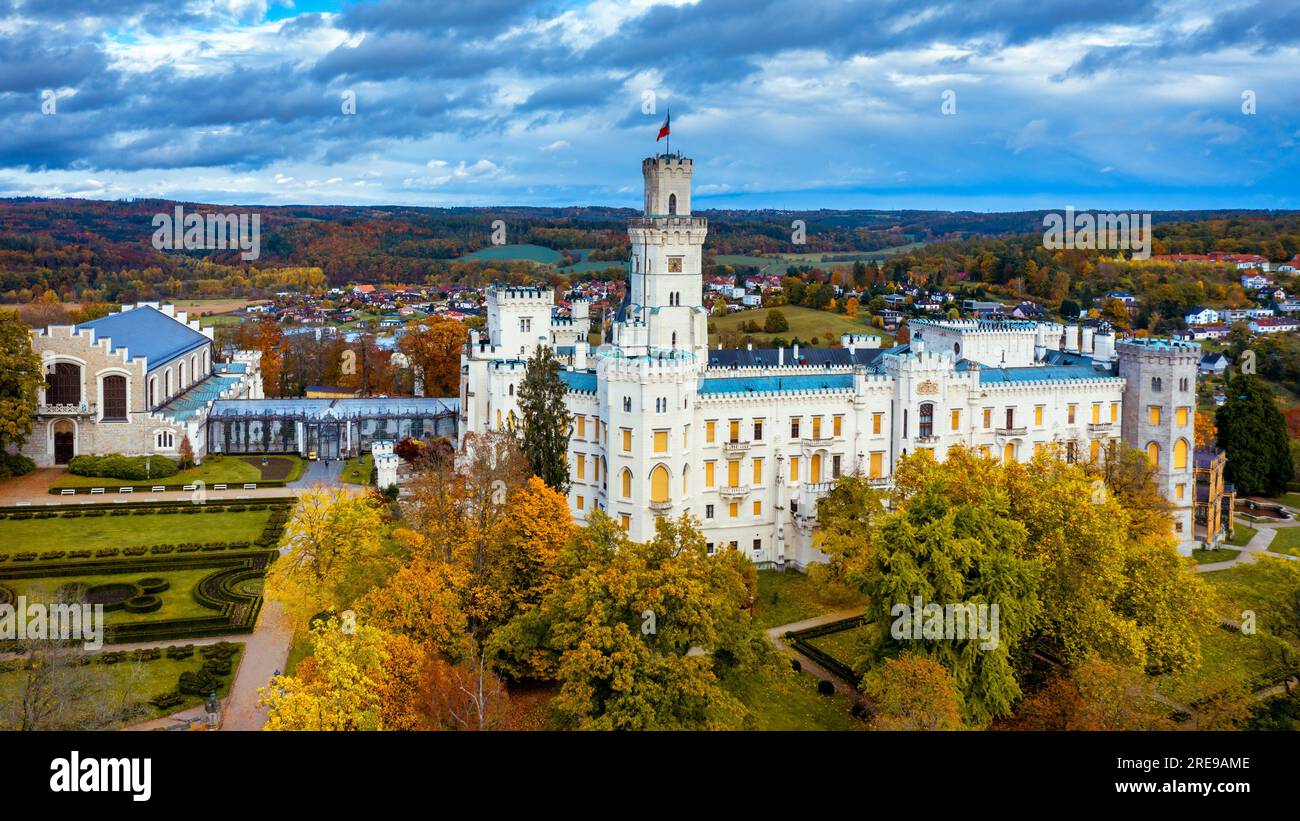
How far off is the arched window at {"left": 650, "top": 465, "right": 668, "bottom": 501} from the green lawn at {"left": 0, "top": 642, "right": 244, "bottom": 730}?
1958 cm

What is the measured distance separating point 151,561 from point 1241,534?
2376 inches

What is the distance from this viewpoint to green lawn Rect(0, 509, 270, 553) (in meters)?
54.9

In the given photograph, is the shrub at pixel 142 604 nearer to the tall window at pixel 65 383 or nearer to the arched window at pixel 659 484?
the arched window at pixel 659 484

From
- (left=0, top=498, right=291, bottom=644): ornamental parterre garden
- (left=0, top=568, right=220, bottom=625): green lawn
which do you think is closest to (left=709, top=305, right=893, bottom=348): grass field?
(left=0, top=498, right=291, bottom=644): ornamental parterre garden

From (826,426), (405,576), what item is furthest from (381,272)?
(405,576)

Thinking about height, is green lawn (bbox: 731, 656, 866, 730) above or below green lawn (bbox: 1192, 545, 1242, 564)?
below

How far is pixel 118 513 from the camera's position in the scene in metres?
60.8

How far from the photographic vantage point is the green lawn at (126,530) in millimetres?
54875

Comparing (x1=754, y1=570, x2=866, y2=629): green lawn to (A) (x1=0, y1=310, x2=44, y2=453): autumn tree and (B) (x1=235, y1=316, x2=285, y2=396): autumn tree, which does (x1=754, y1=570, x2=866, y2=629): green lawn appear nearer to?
(A) (x1=0, y1=310, x2=44, y2=453): autumn tree

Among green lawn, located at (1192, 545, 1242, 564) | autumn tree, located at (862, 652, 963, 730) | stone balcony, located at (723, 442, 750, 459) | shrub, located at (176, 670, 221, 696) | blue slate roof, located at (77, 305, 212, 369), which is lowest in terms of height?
shrub, located at (176, 670, 221, 696)

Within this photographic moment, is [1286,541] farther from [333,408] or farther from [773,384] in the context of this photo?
[333,408]

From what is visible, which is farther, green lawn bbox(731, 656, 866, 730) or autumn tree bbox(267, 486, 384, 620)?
autumn tree bbox(267, 486, 384, 620)
